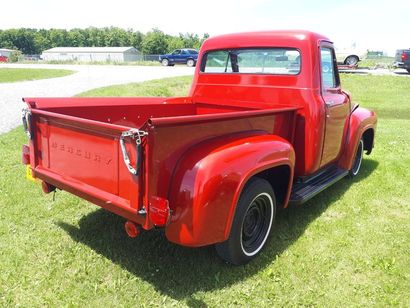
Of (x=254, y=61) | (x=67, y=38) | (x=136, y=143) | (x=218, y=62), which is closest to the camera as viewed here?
(x=136, y=143)

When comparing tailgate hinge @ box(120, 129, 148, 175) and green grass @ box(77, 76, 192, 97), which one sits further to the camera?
green grass @ box(77, 76, 192, 97)

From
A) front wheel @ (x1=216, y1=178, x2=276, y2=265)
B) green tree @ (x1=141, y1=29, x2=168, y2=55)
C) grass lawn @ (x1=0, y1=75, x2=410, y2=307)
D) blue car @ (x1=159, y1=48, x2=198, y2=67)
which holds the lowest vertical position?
grass lawn @ (x1=0, y1=75, x2=410, y2=307)

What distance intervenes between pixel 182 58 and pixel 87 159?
29635 millimetres

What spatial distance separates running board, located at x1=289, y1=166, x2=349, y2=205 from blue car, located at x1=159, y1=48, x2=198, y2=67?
2700 cm

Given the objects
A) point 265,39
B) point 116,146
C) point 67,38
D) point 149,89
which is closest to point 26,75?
point 149,89

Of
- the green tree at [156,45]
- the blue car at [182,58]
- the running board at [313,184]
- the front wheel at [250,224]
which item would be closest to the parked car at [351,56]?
the blue car at [182,58]

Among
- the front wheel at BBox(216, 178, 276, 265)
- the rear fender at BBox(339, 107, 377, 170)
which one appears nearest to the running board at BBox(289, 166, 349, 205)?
the rear fender at BBox(339, 107, 377, 170)

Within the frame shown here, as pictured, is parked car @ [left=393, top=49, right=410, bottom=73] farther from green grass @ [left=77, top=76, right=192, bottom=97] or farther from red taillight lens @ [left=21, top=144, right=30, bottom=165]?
red taillight lens @ [left=21, top=144, right=30, bottom=165]

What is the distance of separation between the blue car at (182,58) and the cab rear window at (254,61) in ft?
87.0

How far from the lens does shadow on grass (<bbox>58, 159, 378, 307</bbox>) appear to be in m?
3.05

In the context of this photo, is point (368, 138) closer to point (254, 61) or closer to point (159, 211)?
point (254, 61)

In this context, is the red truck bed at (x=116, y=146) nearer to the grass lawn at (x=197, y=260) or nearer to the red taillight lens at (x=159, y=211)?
the red taillight lens at (x=159, y=211)

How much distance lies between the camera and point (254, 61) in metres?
4.49

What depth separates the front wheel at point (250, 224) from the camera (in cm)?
301
